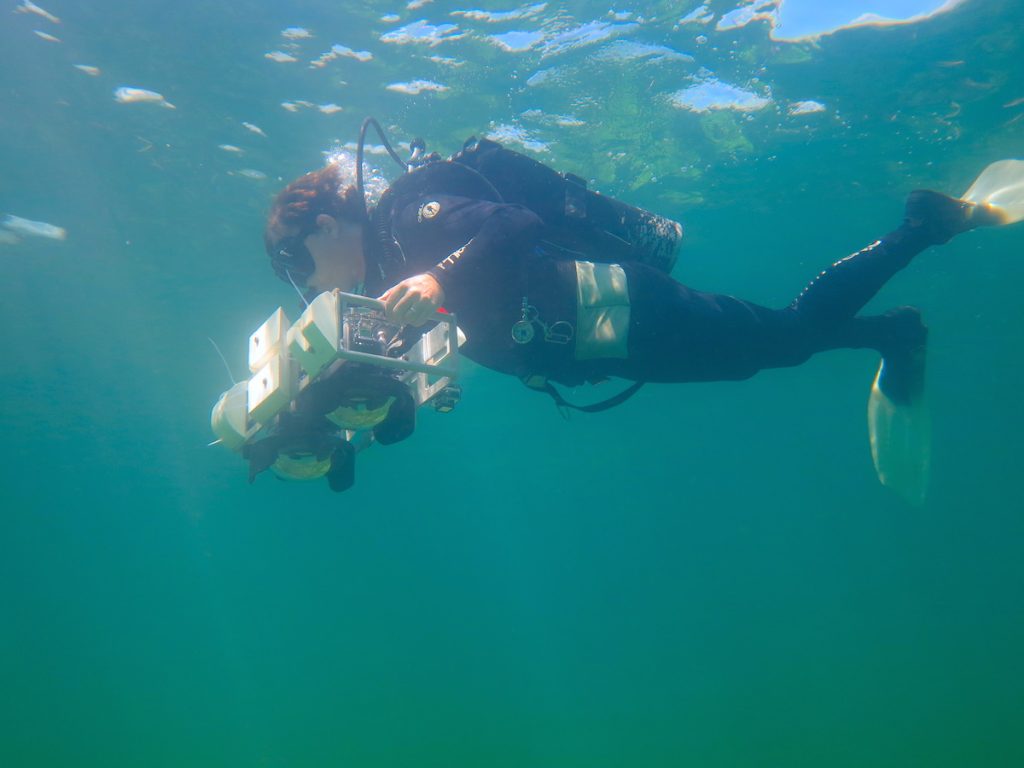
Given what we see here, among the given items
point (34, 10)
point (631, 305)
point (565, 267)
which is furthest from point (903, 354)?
point (34, 10)

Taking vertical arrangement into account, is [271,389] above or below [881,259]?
below

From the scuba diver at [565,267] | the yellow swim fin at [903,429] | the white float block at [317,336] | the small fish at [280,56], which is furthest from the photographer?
the small fish at [280,56]

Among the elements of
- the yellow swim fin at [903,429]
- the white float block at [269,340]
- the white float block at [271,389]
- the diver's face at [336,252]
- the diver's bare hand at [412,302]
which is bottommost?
the yellow swim fin at [903,429]

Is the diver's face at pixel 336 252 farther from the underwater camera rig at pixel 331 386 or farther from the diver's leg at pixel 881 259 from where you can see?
the diver's leg at pixel 881 259

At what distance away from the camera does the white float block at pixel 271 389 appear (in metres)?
3.30

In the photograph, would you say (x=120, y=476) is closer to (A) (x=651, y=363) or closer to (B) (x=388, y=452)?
(B) (x=388, y=452)

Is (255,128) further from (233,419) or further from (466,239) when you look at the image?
(466,239)

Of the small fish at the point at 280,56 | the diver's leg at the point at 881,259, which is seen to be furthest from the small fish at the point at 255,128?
the diver's leg at the point at 881,259

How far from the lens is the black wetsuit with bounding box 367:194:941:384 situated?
3.58 metres

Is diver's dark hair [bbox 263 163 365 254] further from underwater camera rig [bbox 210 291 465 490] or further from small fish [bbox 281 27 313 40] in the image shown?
small fish [bbox 281 27 313 40]

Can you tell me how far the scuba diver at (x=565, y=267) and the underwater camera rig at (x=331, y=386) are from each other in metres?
0.43

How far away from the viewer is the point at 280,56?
10.1m

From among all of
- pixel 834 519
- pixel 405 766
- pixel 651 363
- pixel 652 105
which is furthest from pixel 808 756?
pixel 834 519

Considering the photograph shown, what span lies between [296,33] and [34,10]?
12.2ft
